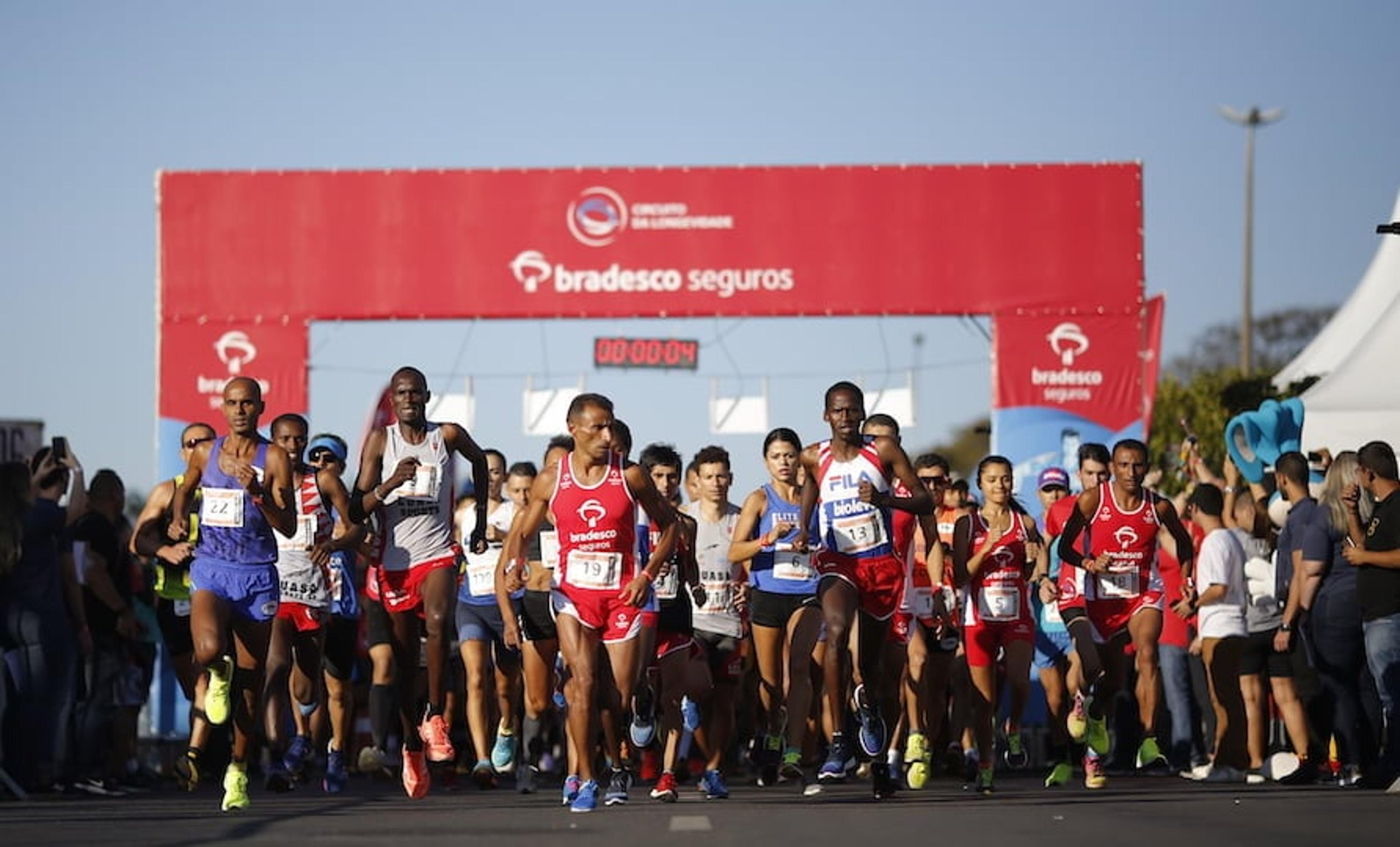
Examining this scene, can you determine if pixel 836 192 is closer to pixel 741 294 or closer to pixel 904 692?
pixel 741 294

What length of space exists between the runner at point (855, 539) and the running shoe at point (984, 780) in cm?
117

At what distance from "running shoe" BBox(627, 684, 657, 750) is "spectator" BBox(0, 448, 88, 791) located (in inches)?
149

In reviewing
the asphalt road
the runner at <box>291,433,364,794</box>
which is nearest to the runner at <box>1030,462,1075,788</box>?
the asphalt road

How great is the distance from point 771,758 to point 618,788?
3.22 m

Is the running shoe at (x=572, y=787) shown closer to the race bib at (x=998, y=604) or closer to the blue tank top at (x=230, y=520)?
the blue tank top at (x=230, y=520)

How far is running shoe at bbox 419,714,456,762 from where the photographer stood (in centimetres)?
1331

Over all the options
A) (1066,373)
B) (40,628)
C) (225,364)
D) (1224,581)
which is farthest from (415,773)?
(1066,373)

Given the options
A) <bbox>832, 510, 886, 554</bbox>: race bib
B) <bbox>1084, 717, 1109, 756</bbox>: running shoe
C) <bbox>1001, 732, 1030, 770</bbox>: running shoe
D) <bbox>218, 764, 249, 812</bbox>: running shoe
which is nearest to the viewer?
<bbox>218, 764, 249, 812</bbox>: running shoe

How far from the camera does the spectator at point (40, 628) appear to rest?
14.8 m

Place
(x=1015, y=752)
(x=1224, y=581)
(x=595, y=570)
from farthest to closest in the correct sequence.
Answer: (x=1015, y=752)
(x=1224, y=581)
(x=595, y=570)

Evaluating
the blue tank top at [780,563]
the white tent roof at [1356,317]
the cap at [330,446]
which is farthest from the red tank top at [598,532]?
the white tent roof at [1356,317]

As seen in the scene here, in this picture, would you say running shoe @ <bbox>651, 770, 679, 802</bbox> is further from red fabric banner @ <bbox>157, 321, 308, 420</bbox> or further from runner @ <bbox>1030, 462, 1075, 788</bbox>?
red fabric banner @ <bbox>157, 321, 308, 420</bbox>

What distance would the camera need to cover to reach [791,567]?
47.8ft

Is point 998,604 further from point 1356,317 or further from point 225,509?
point 1356,317
